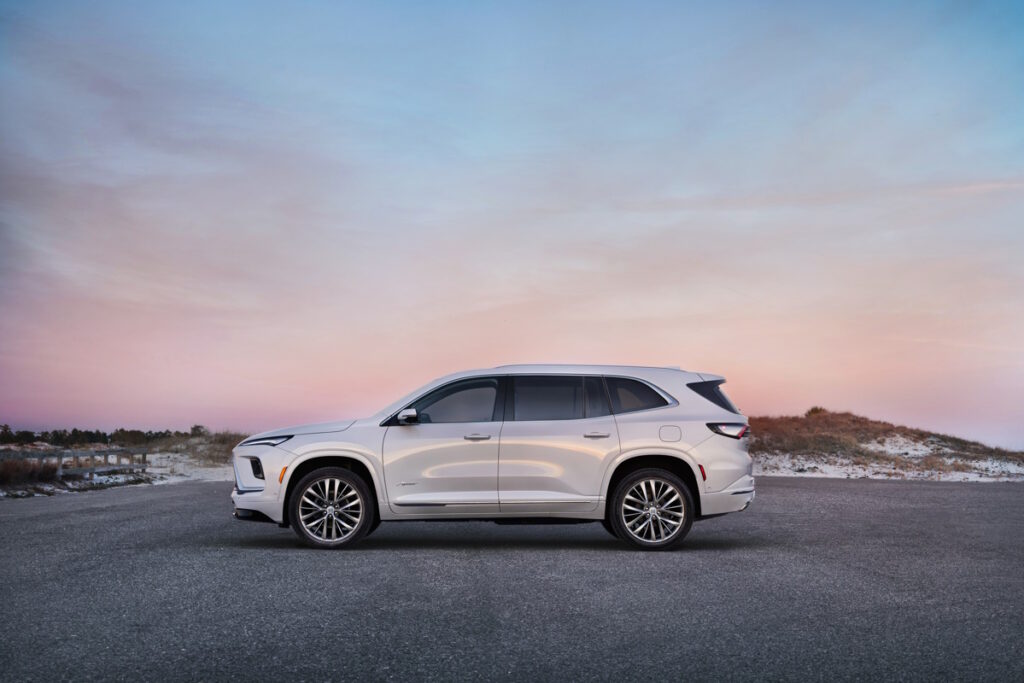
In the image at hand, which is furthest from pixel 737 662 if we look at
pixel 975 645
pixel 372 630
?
pixel 372 630

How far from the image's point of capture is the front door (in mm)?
10547

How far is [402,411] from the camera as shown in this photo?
10781mm

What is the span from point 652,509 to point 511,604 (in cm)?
348

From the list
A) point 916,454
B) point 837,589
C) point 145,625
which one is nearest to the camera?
point 145,625

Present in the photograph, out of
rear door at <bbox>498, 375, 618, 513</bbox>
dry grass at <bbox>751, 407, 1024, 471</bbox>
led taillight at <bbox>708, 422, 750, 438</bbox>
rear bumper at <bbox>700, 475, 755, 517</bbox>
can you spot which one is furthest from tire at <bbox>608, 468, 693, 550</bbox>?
dry grass at <bbox>751, 407, 1024, 471</bbox>

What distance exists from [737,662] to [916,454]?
1406 inches

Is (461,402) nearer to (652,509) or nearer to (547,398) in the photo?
(547,398)

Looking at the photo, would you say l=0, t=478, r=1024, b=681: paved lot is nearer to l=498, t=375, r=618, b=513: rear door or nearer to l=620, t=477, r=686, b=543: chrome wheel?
l=620, t=477, r=686, b=543: chrome wheel

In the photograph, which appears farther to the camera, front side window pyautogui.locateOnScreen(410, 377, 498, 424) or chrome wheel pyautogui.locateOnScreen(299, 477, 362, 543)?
front side window pyautogui.locateOnScreen(410, 377, 498, 424)

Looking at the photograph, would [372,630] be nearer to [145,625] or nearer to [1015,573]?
[145,625]

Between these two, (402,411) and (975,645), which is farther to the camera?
(402,411)

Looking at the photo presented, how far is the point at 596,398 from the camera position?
10.9 m

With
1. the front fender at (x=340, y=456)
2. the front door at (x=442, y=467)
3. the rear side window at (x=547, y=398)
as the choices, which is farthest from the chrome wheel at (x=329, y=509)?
the rear side window at (x=547, y=398)

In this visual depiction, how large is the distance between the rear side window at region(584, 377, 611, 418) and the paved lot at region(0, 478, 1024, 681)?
1562 mm
